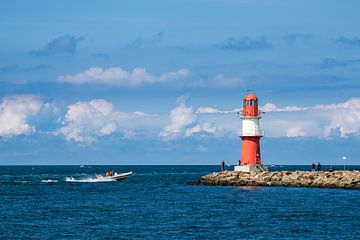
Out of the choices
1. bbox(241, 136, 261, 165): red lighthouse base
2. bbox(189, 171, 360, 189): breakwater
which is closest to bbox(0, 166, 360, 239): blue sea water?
bbox(189, 171, 360, 189): breakwater

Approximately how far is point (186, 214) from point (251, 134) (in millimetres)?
28663

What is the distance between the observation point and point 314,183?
83.2m

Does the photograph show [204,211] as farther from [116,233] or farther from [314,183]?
[314,183]

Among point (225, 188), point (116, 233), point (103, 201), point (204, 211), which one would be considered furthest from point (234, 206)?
point (225, 188)

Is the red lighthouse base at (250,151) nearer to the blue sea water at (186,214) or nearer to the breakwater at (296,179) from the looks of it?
the breakwater at (296,179)

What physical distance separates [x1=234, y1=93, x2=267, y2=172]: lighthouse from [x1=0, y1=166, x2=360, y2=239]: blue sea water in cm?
583

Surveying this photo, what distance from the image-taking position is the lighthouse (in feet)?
274

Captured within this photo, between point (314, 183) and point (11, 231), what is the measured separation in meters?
44.2

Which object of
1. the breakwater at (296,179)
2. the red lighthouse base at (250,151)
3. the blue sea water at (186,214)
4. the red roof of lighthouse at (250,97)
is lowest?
the blue sea water at (186,214)

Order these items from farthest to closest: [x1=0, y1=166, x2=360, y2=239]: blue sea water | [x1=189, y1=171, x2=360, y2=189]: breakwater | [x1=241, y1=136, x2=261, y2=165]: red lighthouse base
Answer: [x1=241, y1=136, x2=261, y2=165]: red lighthouse base, [x1=189, y1=171, x2=360, y2=189]: breakwater, [x1=0, y1=166, x2=360, y2=239]: blue sea water

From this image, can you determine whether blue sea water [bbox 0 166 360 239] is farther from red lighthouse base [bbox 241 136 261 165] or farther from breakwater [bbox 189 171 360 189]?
red lighthouse base [bbox 241 136 261 165]

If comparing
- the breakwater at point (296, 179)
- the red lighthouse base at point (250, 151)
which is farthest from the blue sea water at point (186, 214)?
the red lighthouse base at point (250, 151)

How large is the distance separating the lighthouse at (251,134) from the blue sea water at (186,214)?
19.1 feet

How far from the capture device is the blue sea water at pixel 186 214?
45.2m
